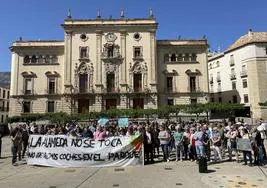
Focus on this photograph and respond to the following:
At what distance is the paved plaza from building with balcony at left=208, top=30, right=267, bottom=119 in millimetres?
36511

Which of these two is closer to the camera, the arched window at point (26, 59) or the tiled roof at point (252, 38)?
the arched window at point (26, 59)

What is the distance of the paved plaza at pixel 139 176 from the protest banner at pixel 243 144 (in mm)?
777

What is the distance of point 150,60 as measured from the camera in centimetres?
4616

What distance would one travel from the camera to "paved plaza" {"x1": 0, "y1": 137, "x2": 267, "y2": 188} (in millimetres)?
9516

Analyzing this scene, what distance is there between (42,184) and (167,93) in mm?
37927

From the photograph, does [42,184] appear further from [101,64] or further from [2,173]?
[101,64]

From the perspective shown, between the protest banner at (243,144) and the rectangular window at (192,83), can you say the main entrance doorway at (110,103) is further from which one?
the protest banner at (243,144)

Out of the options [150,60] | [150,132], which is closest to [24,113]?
[150,60]

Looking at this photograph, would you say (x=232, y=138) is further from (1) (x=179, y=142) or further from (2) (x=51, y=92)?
(2) (x=51, y=92)

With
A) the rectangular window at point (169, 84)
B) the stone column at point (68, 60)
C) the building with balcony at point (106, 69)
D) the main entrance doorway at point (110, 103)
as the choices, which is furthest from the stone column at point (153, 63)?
the stone column at point (68, 60)

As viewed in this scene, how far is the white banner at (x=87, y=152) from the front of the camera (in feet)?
43.9

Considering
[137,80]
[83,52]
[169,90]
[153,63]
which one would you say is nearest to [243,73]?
[169,90]

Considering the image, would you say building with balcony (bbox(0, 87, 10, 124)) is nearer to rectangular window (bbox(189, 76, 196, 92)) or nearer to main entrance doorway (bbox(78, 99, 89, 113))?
main entrance doorway (bbox(78, 99, 89, 113))

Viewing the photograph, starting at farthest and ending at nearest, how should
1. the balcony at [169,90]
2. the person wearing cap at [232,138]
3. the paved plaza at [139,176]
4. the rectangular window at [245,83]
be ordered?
1. the rectangular window at [245,83]
2. the balcony at [169,90]
3. the person wearing cap at [232,138]
4. the paved plaza at [139,176]
